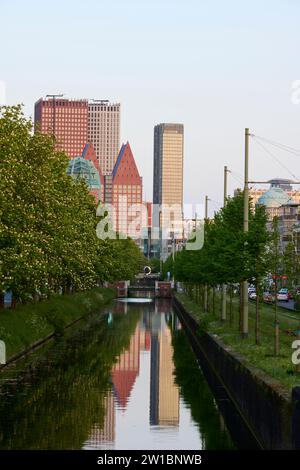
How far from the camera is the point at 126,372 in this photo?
45781mm

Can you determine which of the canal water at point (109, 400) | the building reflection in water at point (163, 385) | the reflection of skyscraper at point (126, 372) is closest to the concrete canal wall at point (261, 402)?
the canal water at point (109, 400)

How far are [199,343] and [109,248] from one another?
4028cm

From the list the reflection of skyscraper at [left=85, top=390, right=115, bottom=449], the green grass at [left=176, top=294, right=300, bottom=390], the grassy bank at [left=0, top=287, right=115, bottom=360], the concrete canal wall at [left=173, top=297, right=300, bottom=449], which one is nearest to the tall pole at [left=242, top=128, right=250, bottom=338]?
the green grass at [left=176, top=294, right=300, bottom=390]

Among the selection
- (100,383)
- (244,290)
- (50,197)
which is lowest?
(100,383)

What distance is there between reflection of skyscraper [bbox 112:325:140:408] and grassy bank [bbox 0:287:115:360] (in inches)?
205

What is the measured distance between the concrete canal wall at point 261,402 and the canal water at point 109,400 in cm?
93

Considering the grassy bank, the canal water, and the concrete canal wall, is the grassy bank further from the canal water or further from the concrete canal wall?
the concrete canal wall

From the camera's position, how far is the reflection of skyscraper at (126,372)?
3783 cm

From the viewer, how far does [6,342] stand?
150 feet

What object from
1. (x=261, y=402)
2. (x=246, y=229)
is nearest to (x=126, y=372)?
(x=246, y=229)

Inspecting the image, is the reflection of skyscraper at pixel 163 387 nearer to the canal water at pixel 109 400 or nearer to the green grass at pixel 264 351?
the canal water at pixel 109 400

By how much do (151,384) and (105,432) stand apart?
13203mm
